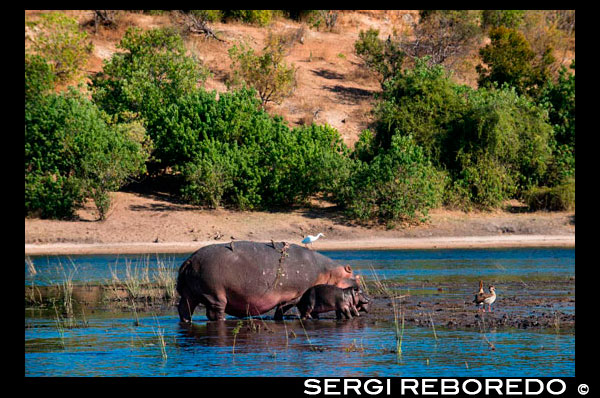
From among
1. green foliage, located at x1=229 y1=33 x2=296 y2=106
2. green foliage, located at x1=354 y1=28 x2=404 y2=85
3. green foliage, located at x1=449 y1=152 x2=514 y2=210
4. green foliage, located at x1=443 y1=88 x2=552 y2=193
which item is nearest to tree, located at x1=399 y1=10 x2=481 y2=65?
green foliage, located at x1=354 y1=28 x2=404 y2=85

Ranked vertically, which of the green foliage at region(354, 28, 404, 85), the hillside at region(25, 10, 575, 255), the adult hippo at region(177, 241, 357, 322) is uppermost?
the green foliage at region(354, 28, 404, 85)

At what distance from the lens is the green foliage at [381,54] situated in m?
58.9

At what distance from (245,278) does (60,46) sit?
40.3 m

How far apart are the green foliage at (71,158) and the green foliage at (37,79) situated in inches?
218

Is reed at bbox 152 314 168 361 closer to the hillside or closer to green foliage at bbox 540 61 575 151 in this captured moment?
the hillside

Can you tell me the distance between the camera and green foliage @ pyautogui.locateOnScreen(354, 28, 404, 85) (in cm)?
5888

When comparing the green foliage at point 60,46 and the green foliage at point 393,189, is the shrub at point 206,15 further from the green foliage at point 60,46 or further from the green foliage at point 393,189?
the green foliage at point 393,189

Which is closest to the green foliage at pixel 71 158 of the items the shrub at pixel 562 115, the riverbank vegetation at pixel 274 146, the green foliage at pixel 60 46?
the riverbank vegetation at pixel 274 146

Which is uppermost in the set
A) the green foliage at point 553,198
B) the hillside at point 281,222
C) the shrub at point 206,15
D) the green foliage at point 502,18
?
the green foliage at point 502,18

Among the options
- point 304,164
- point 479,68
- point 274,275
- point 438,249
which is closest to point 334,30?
point 479,68

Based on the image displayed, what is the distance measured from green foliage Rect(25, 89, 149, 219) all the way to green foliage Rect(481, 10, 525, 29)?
128ft

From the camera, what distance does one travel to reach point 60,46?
5250cm

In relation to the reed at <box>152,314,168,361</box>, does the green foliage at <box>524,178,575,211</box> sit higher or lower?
lower

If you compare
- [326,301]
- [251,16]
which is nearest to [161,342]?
[326,301]
